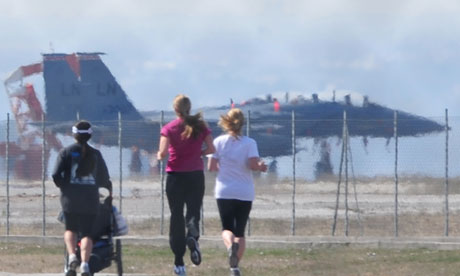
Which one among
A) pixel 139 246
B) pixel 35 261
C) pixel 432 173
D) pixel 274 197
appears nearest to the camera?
pixel 35 261

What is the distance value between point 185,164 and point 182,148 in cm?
15

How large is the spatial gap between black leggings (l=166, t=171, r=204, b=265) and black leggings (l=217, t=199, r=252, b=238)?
0.81 feet

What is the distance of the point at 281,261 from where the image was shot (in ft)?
46.9

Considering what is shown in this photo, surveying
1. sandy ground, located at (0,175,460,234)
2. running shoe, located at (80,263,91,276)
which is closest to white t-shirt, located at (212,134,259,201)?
running shoe, located at (80,263,91,276)

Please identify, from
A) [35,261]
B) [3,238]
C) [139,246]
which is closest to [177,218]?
[35,261]

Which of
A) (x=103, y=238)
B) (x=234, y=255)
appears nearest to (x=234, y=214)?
(x=234, y=255)

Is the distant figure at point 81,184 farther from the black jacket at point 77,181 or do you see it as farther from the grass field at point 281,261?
the grass field at point 281,261

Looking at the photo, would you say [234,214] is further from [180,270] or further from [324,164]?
[324,164]

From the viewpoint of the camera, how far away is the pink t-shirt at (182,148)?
10461 millimetres

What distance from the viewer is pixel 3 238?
1769 centimetres

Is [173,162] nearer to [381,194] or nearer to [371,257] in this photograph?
[371,257]

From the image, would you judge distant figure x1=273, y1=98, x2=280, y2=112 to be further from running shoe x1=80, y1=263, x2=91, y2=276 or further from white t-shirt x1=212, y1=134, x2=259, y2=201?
running shoe x1=80, y1=263, x2=91, y2=276

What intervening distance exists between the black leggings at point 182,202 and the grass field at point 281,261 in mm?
1920

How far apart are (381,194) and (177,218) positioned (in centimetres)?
1061
